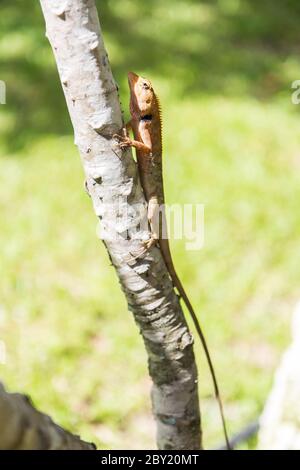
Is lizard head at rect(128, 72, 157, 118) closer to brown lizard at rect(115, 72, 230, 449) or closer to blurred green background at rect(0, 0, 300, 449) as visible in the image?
brown lizard at rect(115, 72, 230, 449)

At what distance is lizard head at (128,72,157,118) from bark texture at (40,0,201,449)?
459 mm

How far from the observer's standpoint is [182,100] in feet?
18.2

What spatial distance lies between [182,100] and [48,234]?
5.91ft

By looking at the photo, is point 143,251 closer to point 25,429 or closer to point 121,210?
point 121,210

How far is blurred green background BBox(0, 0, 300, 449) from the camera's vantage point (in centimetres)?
353

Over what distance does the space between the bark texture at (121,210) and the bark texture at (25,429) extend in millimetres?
410

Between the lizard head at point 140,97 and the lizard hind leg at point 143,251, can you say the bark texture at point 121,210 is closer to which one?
the lizard hind leg at point 143,251

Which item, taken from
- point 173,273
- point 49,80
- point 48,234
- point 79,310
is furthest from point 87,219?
point 173,273

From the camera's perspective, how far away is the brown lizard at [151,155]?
2027 mm

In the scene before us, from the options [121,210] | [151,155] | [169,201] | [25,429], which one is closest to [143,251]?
[121,210]

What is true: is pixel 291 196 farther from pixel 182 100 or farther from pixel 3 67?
pixel 3 67

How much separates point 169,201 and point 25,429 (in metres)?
3.16

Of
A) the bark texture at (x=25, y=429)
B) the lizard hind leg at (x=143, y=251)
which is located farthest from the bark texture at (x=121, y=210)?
the bark texture at (x=25, y=429)

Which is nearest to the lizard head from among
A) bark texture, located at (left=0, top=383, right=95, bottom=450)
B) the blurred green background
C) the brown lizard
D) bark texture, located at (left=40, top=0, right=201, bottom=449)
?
the brown lizard
